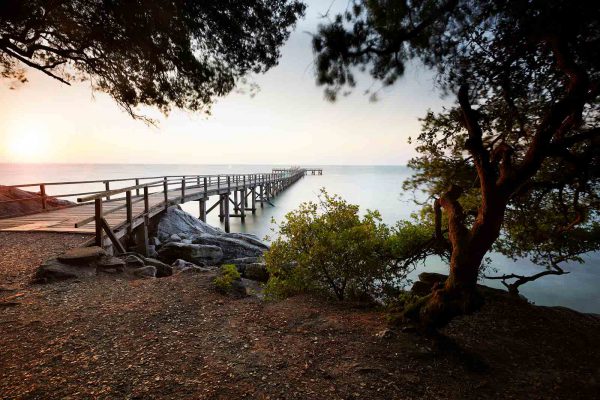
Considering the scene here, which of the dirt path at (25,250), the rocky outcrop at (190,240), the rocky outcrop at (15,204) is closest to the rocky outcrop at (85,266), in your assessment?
the dirt path at (25,250)

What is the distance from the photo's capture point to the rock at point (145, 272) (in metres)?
6.98

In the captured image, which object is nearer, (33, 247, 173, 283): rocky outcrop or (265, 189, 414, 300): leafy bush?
(265, 189, 414, 300): leafy bush

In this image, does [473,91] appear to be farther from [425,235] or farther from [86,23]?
[86,23]

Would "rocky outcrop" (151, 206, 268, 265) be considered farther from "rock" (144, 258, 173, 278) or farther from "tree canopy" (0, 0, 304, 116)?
"tree canopy" (0, 0, 304, 116)

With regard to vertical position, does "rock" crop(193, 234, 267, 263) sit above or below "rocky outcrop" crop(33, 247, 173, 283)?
below

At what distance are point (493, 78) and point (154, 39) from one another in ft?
14.9

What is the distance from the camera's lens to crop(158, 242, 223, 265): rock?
1167 cm

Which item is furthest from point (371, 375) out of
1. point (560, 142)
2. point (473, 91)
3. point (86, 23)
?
point (86, 23)

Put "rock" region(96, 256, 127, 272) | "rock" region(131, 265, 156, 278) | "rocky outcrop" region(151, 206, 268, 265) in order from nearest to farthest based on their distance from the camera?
"rock" region(96, 256, 127, 272) → "rock" region(131, 265, 156, 278) → "rocky outcrop" region(151, 206, 268, 265)

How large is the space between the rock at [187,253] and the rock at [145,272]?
4398 mm

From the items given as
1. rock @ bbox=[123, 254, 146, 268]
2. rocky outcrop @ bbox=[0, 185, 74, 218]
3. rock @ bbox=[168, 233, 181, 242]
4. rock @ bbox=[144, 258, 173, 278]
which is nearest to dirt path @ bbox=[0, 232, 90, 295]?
rock @ bbox=[123, 254, 146, 268]

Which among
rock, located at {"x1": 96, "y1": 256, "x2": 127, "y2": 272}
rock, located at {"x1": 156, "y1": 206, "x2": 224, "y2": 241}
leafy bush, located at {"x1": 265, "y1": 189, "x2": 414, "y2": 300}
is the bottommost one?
rock, located at {"x1": 156, "y1": 206, "x2": 224, "y2": 241}

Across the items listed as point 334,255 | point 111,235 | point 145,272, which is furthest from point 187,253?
point 334,255

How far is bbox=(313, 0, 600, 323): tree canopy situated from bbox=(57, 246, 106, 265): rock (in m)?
6.06
